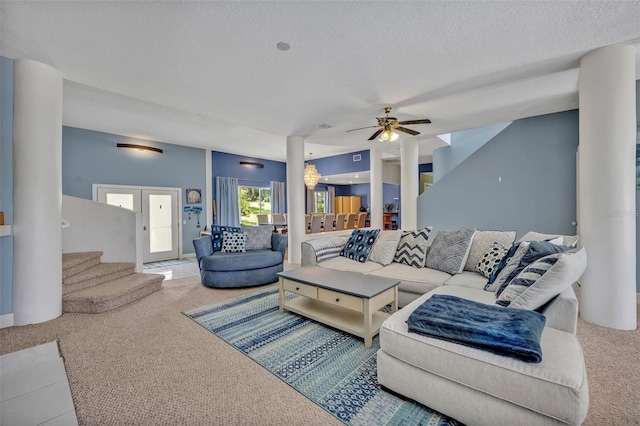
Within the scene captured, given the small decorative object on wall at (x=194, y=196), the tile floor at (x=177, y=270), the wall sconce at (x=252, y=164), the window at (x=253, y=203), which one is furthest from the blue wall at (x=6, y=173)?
the window at (x=253, y=203)

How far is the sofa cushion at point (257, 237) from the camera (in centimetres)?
468

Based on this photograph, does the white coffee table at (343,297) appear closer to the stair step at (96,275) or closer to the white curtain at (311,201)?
the stair step at (96,275)

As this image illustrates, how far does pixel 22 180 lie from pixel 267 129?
3.38 meters

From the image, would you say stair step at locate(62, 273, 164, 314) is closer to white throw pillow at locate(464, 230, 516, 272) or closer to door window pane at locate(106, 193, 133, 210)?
door window pane at locate(106, 193, 133, 210)

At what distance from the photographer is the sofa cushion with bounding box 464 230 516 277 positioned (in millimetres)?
2979

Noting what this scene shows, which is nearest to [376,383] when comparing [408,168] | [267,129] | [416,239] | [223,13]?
[416,239]

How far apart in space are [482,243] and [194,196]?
6562mm

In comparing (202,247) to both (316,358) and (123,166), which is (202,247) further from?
(123,166)

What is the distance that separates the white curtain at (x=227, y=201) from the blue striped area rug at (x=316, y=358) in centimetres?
476

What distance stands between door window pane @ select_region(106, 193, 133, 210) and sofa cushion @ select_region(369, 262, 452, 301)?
5.74 metres

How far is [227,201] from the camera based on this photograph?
25.6 feet

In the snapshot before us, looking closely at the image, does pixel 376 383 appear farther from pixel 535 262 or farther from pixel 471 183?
pixel 471 183

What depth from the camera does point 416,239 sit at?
3.48 metres

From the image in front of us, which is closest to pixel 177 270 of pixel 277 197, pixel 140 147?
pixel 140 147
